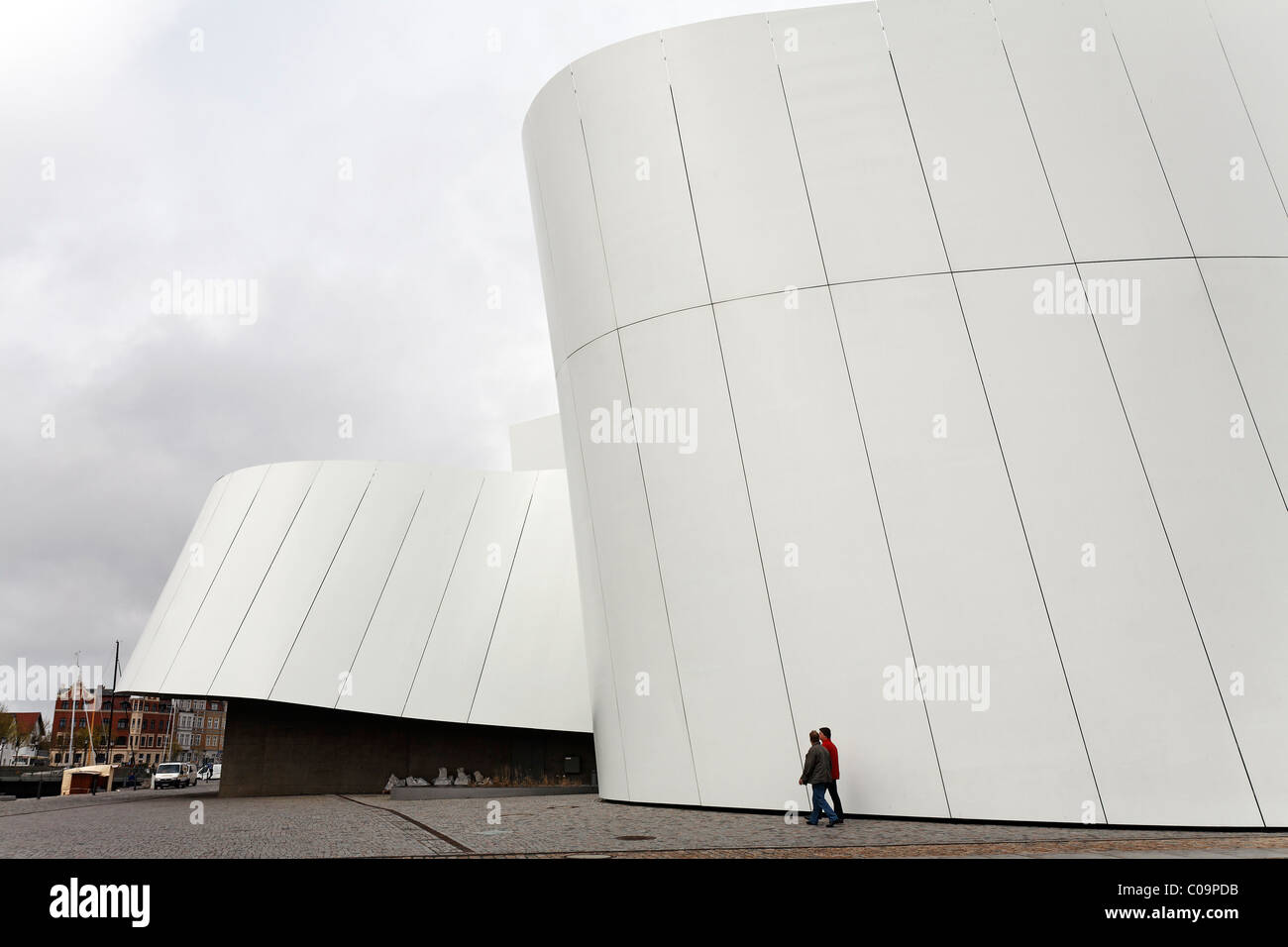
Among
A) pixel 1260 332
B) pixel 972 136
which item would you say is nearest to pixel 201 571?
pixel 972 136

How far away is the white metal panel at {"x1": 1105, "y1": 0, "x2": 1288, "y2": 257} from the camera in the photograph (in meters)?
11.8

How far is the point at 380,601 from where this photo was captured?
66.3ft

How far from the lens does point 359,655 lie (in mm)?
19469

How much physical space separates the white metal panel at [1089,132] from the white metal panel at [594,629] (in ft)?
25.8

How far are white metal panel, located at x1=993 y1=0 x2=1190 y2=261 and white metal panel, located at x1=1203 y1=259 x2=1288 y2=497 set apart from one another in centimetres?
74

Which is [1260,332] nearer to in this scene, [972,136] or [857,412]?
[972,136]

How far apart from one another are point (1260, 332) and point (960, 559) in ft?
16.4

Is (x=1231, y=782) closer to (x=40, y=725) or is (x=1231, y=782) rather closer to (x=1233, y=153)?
(x=1233, y=153)

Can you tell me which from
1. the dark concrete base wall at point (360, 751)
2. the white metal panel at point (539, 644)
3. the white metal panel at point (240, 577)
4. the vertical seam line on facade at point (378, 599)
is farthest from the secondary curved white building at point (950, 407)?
the white metal panel at point (240, 577)

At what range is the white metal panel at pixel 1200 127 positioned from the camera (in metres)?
11.8

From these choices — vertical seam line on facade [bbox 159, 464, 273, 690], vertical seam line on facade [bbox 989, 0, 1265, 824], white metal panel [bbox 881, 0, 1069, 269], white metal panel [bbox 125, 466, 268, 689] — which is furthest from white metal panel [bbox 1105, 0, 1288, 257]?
white metal panel [bbox 125, 466, 268, 689]

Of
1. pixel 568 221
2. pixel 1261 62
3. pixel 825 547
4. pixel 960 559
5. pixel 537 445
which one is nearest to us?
pixel 960 559
